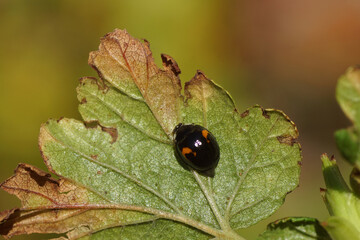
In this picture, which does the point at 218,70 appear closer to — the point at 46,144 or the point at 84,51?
the point at 84,51

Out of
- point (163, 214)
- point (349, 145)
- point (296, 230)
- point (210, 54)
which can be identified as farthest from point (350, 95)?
point (210, 54)

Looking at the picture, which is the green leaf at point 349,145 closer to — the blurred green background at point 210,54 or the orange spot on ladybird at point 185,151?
the orange spot on ladybird at point 185,151

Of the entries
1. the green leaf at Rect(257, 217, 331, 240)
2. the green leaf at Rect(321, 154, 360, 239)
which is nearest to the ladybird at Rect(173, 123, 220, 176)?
the green leaf at Rect(257, 217, 331, 240)

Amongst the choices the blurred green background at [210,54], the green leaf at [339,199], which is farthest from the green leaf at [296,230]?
the blurred green background at [210,54]

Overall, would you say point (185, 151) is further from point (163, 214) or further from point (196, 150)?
point (163, 214)

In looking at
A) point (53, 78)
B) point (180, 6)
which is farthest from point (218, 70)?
point (53, 78)

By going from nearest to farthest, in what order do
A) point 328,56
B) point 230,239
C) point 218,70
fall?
point 230,239 < point 218,70 < point 328,56

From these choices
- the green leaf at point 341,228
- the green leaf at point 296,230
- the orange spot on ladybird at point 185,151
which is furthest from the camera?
the orange spot on ladybird at point 185,151
